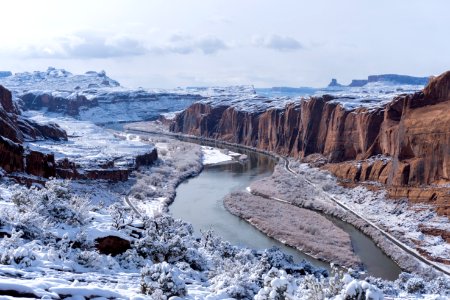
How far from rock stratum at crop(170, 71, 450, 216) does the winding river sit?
9428 millimetres

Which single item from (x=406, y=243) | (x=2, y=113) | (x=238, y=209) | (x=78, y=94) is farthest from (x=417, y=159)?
(x=78, y=94)

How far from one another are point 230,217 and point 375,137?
3150 cm

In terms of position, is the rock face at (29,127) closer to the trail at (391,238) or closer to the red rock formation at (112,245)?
the trail at (391,238)

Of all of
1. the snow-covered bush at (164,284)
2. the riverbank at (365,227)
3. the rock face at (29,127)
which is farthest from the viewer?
the rock face at (29,127)

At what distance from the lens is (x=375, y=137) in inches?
2685

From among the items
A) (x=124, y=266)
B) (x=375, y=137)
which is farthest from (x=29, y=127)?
(x=124, y=266)

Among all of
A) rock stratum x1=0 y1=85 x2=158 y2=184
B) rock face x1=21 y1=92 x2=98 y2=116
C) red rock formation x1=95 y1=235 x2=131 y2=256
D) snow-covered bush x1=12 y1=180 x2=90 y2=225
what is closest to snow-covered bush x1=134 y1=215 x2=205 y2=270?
red rock formation x1=95 y1=235 x2=131 y2=256

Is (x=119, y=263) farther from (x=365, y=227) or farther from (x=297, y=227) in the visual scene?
(x=365, y=227)

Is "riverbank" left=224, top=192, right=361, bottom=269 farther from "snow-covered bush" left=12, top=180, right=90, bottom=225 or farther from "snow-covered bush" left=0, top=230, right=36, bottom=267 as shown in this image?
"snow-covered bush" left=0, top=230, right=36, bottom=267

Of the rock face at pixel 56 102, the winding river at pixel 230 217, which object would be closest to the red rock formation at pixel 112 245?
the winding river at pixel 230 217

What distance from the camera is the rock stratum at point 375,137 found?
47781 millimetres

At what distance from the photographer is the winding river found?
3562cm

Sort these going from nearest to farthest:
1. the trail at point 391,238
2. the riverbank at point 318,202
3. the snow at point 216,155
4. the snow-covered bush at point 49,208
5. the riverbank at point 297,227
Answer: the snow-covered bush at point 49,208
the trail at point 391,238
the riverbank at point 318,202
the riverbank at point 297,227
the snow at point 216,155

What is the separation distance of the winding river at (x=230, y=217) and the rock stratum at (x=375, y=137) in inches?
371
